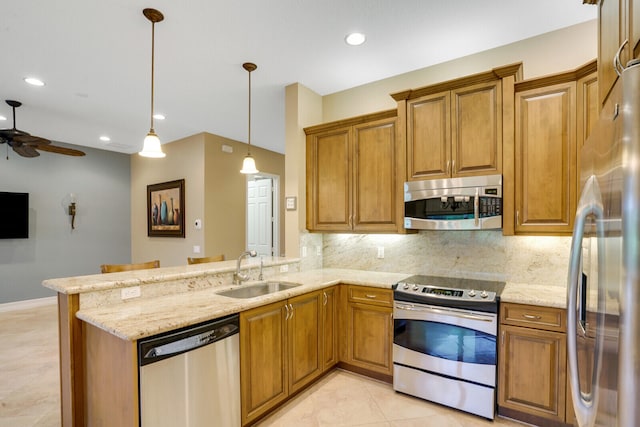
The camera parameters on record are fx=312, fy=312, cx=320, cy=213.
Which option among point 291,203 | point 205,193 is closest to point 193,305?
point 291,203

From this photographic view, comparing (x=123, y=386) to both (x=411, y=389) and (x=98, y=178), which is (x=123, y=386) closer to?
(x=411, y=389)

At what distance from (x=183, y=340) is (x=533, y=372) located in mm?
2261

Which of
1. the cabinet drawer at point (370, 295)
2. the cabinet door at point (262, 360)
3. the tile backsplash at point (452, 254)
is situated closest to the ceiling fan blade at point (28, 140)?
the tile backsplash at point (452, 254)

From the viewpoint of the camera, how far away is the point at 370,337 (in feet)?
9.11

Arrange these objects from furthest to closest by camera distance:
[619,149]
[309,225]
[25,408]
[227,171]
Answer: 1. [227,171]
2. [309,225]
3. [25,408]
4. [619,149]

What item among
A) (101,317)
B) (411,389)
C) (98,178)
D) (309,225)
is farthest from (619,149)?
(98,178)

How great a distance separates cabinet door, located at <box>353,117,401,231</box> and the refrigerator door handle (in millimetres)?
1899

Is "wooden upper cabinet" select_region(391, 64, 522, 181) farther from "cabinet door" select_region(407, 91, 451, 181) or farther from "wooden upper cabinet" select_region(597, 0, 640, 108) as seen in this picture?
"wooden upper cabinet" select_region(597, 0, 640, 108)

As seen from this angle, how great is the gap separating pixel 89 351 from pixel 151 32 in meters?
2.28

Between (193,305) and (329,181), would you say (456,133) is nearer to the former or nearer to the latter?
(329,181)

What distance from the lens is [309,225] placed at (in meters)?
3.42

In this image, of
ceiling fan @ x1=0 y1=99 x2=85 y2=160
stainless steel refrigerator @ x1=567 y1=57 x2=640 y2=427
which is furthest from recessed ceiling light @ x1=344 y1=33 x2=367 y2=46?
ceiling fan @ x1=0 y1=99 x2=85 y2=160

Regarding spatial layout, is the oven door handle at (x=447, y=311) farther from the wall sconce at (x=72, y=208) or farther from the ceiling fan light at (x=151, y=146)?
the wall sconce at (x=72, y=208)

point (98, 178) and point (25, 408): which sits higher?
point (98, 178)
